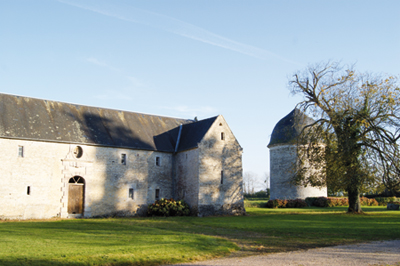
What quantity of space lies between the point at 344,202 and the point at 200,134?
2302cm

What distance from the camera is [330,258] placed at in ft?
36.8

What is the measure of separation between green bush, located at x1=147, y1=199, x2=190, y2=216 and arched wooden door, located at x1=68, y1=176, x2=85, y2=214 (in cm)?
551

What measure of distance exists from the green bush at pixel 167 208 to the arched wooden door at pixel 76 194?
5.51 metres

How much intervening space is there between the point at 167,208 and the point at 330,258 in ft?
65.9

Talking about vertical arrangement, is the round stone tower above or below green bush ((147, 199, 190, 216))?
above

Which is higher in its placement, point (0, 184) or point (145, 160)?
point (145, 160)

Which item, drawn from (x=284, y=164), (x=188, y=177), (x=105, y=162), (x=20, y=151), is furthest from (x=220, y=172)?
(x=20, y=151)

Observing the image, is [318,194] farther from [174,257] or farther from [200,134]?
[174,257]

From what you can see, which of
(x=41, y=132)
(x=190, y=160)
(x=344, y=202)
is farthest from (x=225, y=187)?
(x=344, y=202)

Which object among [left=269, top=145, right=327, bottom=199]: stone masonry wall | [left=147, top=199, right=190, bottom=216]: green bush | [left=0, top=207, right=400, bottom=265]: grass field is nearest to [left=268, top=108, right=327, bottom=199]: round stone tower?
[left=269, top=145, right=327, bottom=199]: stone masonry wall

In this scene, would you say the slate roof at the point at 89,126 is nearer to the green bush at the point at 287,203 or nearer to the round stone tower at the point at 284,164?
the green bush at the point at 287,203

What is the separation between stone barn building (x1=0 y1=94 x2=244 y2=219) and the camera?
2619 cm

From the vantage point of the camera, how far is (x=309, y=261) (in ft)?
35.2

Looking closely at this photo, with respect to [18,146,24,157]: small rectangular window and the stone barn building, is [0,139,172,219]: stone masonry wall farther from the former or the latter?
[18,146,24,157]: small rectangular window
